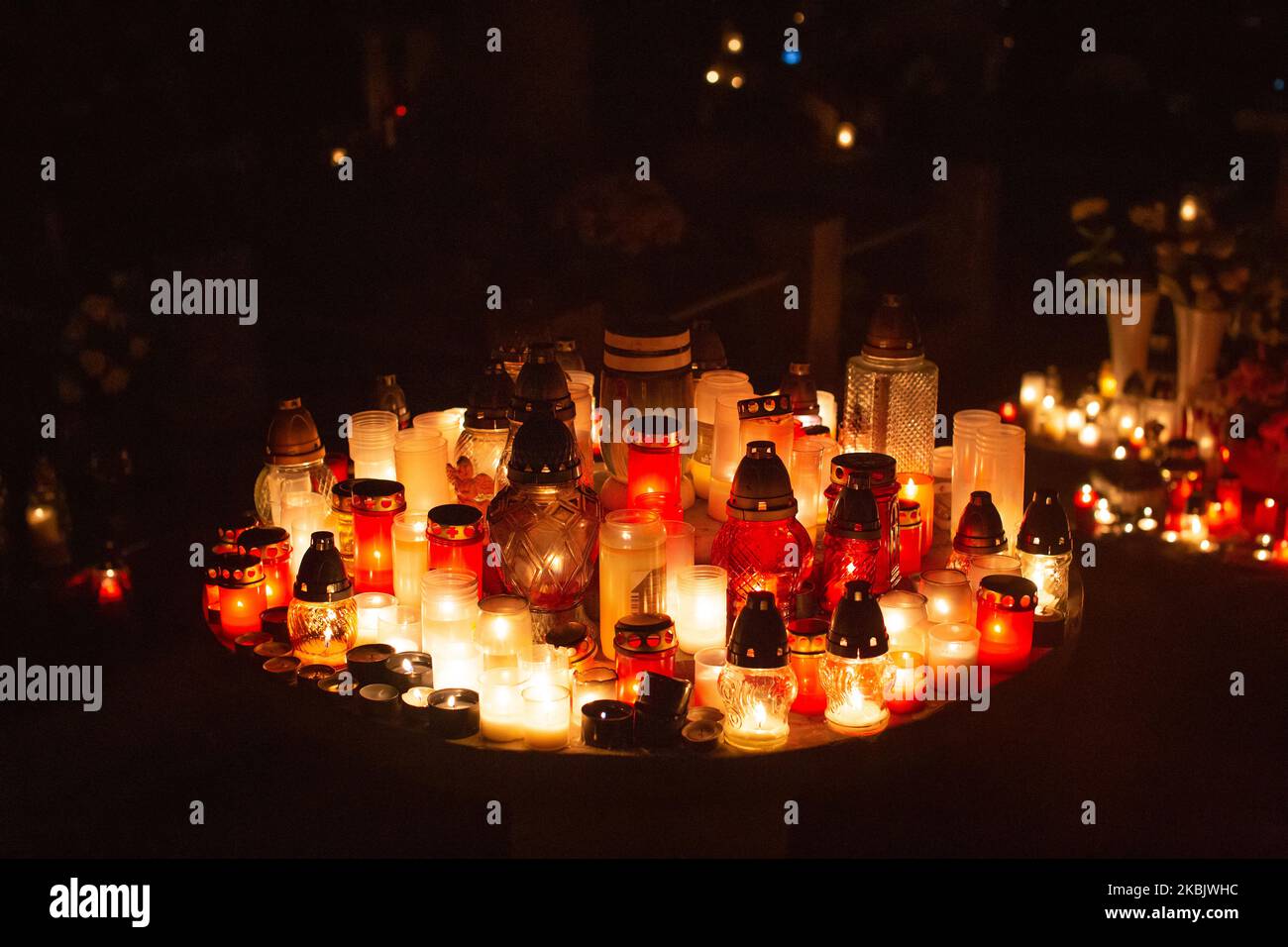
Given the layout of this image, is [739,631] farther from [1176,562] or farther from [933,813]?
[1176,562]

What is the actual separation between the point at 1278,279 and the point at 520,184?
9.25 feet

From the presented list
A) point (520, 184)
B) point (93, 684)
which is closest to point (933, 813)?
point (93, 684)

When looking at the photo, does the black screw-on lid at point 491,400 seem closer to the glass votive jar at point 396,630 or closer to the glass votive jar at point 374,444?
the glass votive jar at point 374,444

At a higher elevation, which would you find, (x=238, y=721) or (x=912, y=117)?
(x=912, y=117)

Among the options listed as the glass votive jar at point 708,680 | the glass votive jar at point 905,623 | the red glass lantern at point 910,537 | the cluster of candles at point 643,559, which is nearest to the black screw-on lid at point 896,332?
the cluster of candles at point 643,559

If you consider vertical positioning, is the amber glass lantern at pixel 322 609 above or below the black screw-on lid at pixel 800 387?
below

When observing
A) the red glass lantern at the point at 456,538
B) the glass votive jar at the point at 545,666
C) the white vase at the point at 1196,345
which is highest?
the white vase at the point at 1196,345

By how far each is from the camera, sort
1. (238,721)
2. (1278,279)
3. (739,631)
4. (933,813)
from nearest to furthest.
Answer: (739,631) < (933,813) < (238,721) < (1278,279)

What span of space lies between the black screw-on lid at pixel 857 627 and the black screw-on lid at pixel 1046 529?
0.54 meters

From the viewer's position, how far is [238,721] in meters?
3.78

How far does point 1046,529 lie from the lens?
2.59 metres

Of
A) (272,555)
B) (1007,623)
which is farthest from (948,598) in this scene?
(272,555)

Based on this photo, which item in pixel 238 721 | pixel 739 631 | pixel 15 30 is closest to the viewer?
pixel 739 631

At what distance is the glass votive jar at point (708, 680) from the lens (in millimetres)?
2277
